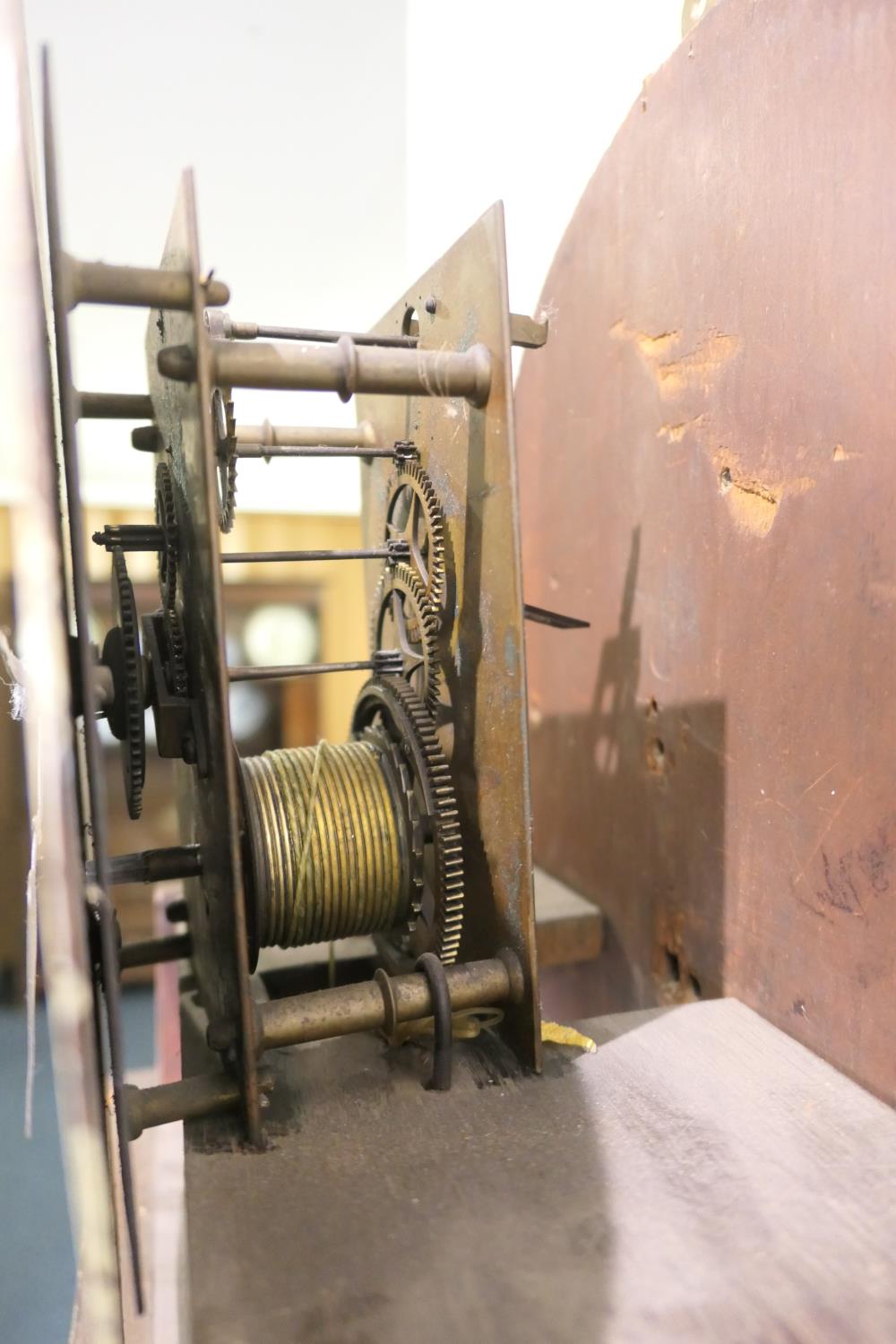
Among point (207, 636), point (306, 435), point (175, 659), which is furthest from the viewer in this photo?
point (306, 435)

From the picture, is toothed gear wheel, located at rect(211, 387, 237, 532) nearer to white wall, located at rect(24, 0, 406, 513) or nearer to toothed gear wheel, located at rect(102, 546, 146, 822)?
toothed gear wheel, located at rect(102, 546, 146, 822)

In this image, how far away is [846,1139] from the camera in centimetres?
85

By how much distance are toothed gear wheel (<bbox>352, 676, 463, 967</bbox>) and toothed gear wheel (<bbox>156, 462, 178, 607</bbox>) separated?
31 centimetres

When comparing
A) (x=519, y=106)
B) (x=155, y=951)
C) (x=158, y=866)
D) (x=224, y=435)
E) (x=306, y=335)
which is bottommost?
(x=155, y=951)

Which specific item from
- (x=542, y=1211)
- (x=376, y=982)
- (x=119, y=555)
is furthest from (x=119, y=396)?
(x=542, y=1211)

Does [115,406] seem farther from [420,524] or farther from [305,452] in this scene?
[420,524]

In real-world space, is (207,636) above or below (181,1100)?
above

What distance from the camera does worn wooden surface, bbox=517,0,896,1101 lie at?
0.91 m

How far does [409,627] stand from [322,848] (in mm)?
397

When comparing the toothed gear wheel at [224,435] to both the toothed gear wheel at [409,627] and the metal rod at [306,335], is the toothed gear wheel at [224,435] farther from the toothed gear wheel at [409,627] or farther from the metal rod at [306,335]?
the toothed gear wheel at [409,627]

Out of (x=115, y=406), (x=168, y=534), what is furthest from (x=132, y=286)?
(x=115, y=406)

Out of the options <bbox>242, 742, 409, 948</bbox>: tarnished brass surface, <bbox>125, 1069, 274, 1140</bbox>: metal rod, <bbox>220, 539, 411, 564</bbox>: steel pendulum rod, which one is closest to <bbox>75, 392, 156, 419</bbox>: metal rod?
<bbox>220, 539, 411, 564</bbox>: steel pendulum rod

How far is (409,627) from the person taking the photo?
1.32 m

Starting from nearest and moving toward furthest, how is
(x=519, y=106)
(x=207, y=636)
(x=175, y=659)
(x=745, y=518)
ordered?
1. (x=207, y=636)
2. (x=175, y=659)
3. (x=745, y=518)
4. (x=519, y=106)
